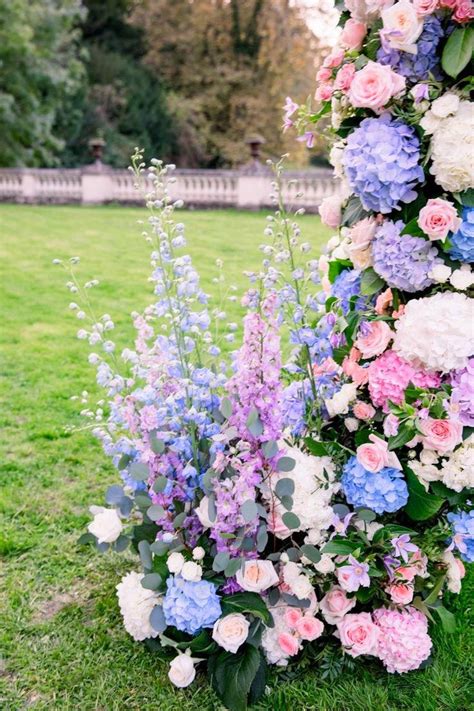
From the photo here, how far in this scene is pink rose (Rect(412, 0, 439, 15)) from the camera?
1.88 m

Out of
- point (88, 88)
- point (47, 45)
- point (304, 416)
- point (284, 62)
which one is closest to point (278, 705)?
point (304, 416)

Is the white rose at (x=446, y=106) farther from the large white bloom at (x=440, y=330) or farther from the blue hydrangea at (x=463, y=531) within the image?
the blue hydrangea at (x=463, y=531)

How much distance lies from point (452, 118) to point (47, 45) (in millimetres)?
20248

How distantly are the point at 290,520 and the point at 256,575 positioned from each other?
22cm

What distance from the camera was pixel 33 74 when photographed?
62.7 ft

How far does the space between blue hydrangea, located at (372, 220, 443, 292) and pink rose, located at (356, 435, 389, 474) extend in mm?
490

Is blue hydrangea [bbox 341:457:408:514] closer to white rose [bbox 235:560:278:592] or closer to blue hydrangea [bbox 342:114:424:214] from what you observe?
white rose [bbox 235:560:278:592]

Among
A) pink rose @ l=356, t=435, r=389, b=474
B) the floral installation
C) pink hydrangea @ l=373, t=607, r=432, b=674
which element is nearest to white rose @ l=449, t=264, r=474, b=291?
the floral installation

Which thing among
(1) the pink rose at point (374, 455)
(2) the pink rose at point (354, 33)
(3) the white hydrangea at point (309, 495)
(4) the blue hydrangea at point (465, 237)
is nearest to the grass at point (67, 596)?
(3) the white hydrangea at point (309, 495)

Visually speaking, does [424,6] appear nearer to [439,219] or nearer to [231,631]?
[439,219]

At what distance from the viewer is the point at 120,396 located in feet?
8.38

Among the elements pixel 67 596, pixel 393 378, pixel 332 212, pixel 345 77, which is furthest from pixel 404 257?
pixel 67 596

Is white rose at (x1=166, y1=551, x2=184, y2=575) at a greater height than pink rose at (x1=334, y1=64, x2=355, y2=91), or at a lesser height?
lesser

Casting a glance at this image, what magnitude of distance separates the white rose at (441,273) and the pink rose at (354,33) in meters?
0.72
